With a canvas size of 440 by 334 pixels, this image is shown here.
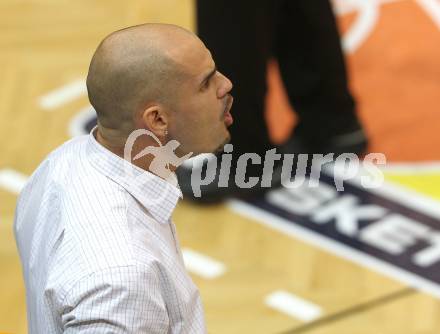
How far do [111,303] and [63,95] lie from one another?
2.96 meters

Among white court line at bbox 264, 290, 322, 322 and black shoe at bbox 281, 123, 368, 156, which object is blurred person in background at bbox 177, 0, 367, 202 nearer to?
black shoe at bbox 281, 123, 368, 156

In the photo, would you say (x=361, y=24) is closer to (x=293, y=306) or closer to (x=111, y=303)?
(x=293, y=306)

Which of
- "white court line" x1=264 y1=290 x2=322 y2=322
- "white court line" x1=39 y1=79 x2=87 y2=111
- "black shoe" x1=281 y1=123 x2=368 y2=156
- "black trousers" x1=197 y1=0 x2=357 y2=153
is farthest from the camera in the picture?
"white court line" x1=39 y1=79 x2=87 y2=111

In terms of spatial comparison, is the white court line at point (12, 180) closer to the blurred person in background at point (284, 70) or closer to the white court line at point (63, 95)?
the white court line at point (63, 95)

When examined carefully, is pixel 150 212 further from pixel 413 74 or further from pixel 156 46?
pixel 413 74

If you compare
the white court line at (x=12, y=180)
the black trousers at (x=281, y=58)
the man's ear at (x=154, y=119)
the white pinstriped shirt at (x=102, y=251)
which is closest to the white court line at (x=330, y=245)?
the black trousers at (x=281, y=58)

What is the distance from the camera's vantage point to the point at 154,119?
1976 mm

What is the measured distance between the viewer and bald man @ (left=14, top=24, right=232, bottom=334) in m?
1.86

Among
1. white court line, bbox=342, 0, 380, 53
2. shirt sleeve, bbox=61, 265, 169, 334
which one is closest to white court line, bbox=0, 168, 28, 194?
white court line, bbox=342, 0, 380, 53

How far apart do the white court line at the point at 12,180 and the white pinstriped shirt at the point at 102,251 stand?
6.45ft

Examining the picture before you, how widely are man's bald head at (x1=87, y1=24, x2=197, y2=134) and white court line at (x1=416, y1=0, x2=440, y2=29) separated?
329cm

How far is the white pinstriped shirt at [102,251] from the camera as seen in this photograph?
6.05ft

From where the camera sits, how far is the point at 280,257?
12.7ft

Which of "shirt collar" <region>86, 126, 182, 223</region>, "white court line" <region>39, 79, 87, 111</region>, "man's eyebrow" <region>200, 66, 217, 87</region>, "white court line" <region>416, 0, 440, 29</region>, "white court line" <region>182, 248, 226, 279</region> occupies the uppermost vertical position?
"man's eyebrow" <region>200, 66, 217, 87</region>
